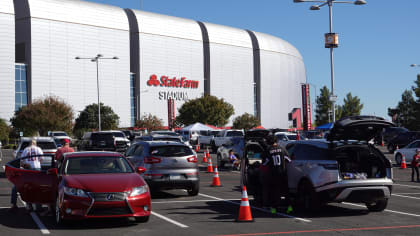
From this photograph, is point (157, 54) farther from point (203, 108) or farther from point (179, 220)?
point (179, 220)

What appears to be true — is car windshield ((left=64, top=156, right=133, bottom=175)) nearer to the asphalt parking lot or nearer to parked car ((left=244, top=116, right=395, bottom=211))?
the asphalt parking lot

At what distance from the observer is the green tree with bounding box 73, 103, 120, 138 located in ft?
273

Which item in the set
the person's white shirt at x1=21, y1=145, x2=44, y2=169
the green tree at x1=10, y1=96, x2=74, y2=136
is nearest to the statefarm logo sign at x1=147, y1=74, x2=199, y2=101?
the green tree at x1=10, y1=96, x2=74, y2=136

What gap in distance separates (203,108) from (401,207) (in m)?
77.6

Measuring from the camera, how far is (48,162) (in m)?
21.8

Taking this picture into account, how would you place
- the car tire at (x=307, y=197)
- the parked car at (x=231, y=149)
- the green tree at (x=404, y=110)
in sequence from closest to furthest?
1. the car tire at (x=307, y=197)
2. the parked car at (x=231, y=149)
3. the green tree at (x=404, y=110)

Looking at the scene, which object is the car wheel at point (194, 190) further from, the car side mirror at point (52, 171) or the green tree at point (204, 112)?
the green tree at point (204, 112)

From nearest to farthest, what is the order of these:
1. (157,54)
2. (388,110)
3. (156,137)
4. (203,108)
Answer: (156,137)
(388,110)
(203,108)
(157,54)

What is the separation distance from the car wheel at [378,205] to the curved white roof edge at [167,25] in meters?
89.5

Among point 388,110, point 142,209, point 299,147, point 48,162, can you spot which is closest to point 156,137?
point 48,162

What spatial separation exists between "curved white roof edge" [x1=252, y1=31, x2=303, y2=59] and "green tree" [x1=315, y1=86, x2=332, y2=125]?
→ 17.9 metres

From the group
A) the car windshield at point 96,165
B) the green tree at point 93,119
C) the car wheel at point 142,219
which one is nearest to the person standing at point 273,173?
the car wheel at point 142,219

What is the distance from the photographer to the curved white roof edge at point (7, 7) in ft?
271

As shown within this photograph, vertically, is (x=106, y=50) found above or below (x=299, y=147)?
above
